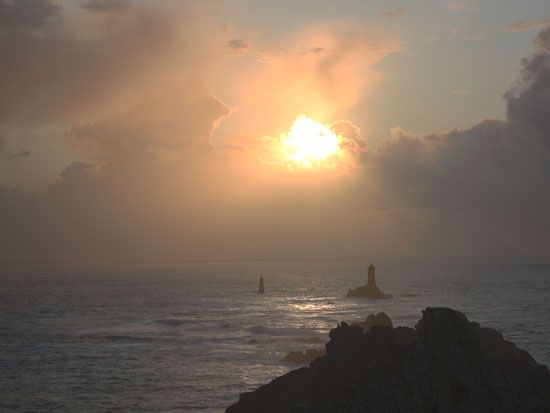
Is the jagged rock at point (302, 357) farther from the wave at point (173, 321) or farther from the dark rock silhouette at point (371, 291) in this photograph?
the dark rock silhouette at point (371, 291)

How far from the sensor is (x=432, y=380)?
26.3 m

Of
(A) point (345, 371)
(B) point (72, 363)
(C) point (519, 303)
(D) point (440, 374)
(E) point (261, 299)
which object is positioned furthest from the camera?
(E) point (261, 299)

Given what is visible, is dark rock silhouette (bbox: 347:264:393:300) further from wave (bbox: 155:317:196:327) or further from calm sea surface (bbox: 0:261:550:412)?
wave (bbox: 155:317:196:327)

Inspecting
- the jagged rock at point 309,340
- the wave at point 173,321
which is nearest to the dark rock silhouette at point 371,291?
the wave at point 173,321

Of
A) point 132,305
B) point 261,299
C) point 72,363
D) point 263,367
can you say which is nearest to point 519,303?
point 261,299

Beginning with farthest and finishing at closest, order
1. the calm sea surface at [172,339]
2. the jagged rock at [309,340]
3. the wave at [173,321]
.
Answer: the wave at [173,321], the jagged rock at [309,340], the calm sea surface at [172,339]

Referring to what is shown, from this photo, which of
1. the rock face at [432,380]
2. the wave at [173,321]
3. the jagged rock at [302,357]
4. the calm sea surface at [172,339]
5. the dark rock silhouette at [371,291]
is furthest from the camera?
the dark rock silhouette at [371,291]

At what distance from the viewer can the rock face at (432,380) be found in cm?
2567

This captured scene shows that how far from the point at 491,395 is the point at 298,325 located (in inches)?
3110

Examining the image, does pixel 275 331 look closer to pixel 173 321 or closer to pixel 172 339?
pixel 172 339

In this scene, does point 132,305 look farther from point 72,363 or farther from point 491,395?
point 491,395

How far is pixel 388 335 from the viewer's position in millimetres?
32438

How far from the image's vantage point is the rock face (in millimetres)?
25672

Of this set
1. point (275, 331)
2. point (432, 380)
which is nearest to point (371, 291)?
point (275, 331)
